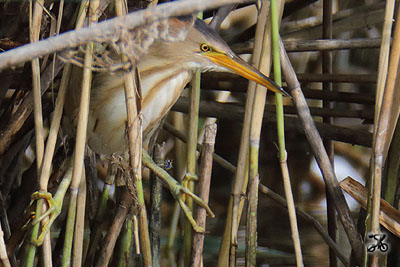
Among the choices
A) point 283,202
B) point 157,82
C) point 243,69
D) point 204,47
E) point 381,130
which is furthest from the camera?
point 283,202

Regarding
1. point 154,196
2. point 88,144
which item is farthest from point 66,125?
point 154,196

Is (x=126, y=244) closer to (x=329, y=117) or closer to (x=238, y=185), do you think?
(x=238, y=185)

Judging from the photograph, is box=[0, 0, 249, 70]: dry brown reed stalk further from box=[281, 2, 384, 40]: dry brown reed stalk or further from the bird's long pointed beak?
box=[281, 2, 384, 40]: dry brown reed stalk

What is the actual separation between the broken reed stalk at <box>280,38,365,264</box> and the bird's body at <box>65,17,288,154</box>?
0.36ft

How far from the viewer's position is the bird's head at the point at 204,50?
4.45 ft

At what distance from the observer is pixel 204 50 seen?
1.40m

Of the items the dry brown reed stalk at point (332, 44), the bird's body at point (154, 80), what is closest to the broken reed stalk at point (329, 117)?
the dry brown reed stalk at point (332, 44)

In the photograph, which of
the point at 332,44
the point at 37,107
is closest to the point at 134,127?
the point at 37,107

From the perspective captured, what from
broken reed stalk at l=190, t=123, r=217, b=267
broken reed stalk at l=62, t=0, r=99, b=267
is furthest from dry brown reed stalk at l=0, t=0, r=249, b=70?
broken reed stalk at l=190, t=123, r=217, b=267

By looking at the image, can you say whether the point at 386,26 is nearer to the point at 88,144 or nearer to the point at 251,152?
the point at 251,152

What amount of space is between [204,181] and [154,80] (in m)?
0.32

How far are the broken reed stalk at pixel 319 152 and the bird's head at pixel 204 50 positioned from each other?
11 centimetres

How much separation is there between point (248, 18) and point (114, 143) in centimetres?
103

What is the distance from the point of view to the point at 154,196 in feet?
5.49
